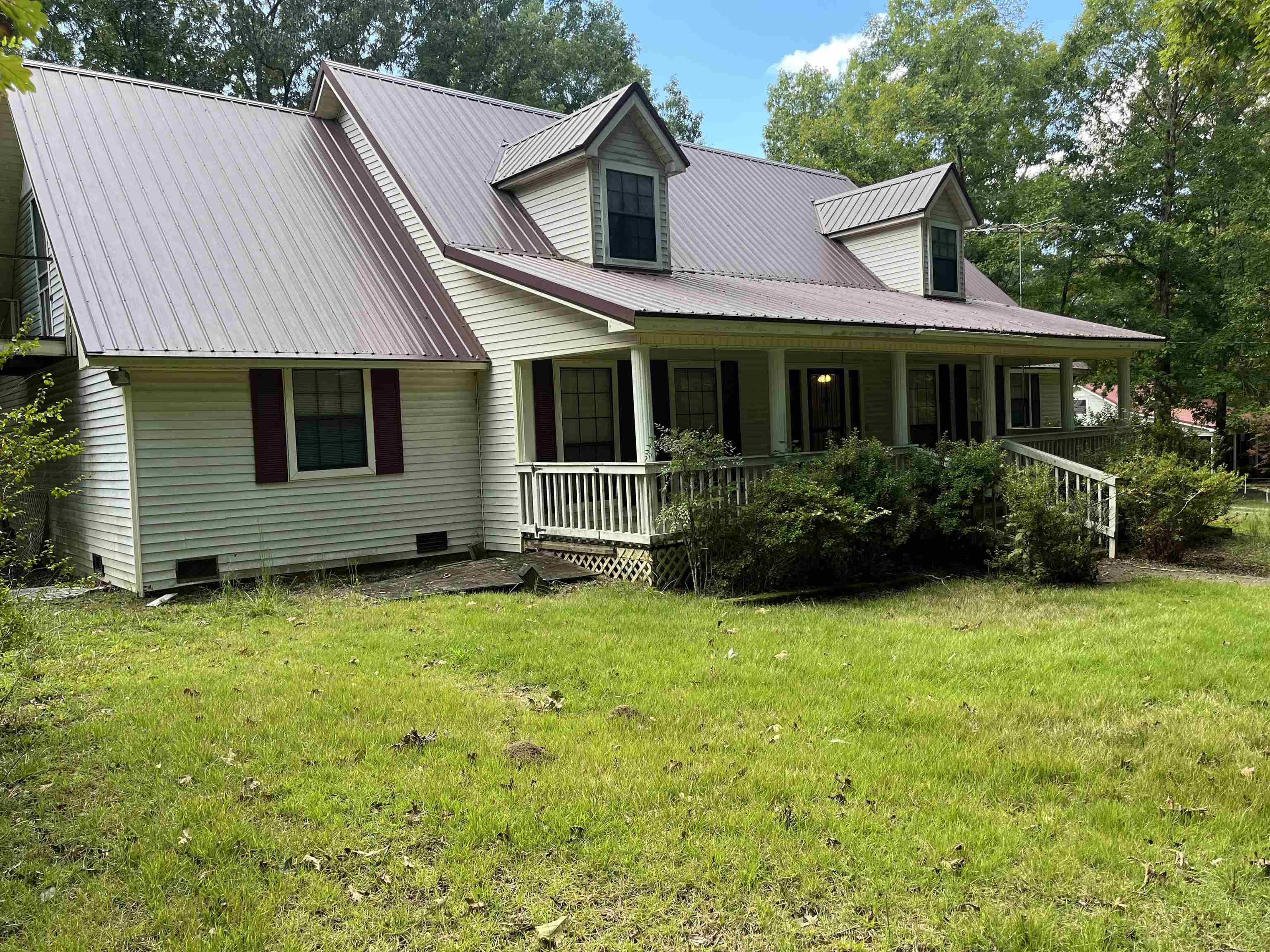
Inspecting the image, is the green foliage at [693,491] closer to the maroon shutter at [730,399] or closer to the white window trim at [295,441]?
the white window trim at [295,441]

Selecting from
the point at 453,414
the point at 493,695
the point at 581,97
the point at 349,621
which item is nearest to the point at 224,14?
the point at 581,97

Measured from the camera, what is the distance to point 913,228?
1838 cm

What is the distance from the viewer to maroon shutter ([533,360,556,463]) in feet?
42.6

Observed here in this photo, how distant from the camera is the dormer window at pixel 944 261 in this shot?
18.7 metres

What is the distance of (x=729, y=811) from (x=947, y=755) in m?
1.48

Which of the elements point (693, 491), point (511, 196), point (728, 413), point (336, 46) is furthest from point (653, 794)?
point (336, 46)

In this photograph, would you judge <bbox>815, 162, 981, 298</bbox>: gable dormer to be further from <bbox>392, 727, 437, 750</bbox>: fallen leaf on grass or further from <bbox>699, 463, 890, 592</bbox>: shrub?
<bbox>392, 727, 437, 750</bbox>: fallen leaf on grass

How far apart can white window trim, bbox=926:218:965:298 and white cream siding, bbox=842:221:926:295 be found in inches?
7.5

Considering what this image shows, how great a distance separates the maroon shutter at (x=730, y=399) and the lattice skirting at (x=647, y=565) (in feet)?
16.4

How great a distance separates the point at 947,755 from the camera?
5078 mm

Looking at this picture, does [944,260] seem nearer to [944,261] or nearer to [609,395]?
[944,261]

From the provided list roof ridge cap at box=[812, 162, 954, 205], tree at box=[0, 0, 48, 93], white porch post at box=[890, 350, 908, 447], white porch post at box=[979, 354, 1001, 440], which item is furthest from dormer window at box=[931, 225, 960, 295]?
tree at box=[0, 0, 48, 93]

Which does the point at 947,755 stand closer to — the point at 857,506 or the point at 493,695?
the point at 493,695

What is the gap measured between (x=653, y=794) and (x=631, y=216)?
10828mm
